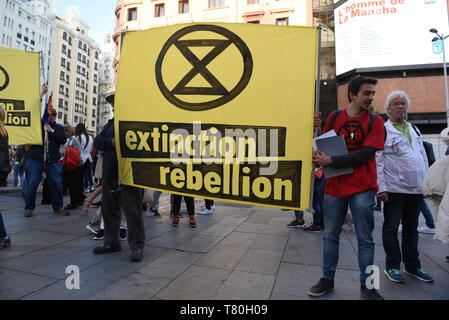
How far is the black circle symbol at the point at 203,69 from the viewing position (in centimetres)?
293

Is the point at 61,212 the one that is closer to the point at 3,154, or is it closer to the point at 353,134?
the point at 3,154

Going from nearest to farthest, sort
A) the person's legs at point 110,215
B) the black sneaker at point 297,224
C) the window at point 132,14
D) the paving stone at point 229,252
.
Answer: the paving stone at point 229,252 → the person's legs at point 110,215 → the black sneaker at point 297,224 → the window at point 132,14

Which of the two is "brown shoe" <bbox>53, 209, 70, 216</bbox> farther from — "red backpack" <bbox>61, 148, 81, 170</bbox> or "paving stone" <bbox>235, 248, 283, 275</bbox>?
"paving stone" <bbox>235, 248, 283, 275</bbox>

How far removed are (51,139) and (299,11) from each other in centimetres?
2545

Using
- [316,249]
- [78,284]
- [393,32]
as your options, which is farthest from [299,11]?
[78,284]

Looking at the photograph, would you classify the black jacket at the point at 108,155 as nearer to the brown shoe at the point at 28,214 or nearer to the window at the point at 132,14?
the brown shoe at the point at 28,214

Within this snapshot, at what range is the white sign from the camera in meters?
22.7

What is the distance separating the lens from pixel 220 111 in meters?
2.92

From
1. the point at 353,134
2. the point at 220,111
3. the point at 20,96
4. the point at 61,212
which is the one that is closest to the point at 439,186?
the point at 353,134

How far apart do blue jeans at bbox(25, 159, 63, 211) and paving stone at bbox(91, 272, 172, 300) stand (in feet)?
12.6

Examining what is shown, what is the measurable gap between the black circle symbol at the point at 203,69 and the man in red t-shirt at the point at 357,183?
905mm

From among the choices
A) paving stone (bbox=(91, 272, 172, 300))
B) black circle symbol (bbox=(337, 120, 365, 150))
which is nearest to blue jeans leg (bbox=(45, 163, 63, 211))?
paving stone (bbox=(91, 272, 172, 300))

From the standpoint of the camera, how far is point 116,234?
370cm

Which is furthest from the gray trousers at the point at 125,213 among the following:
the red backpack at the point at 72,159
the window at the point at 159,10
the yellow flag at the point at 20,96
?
the window at the point at 159,10
